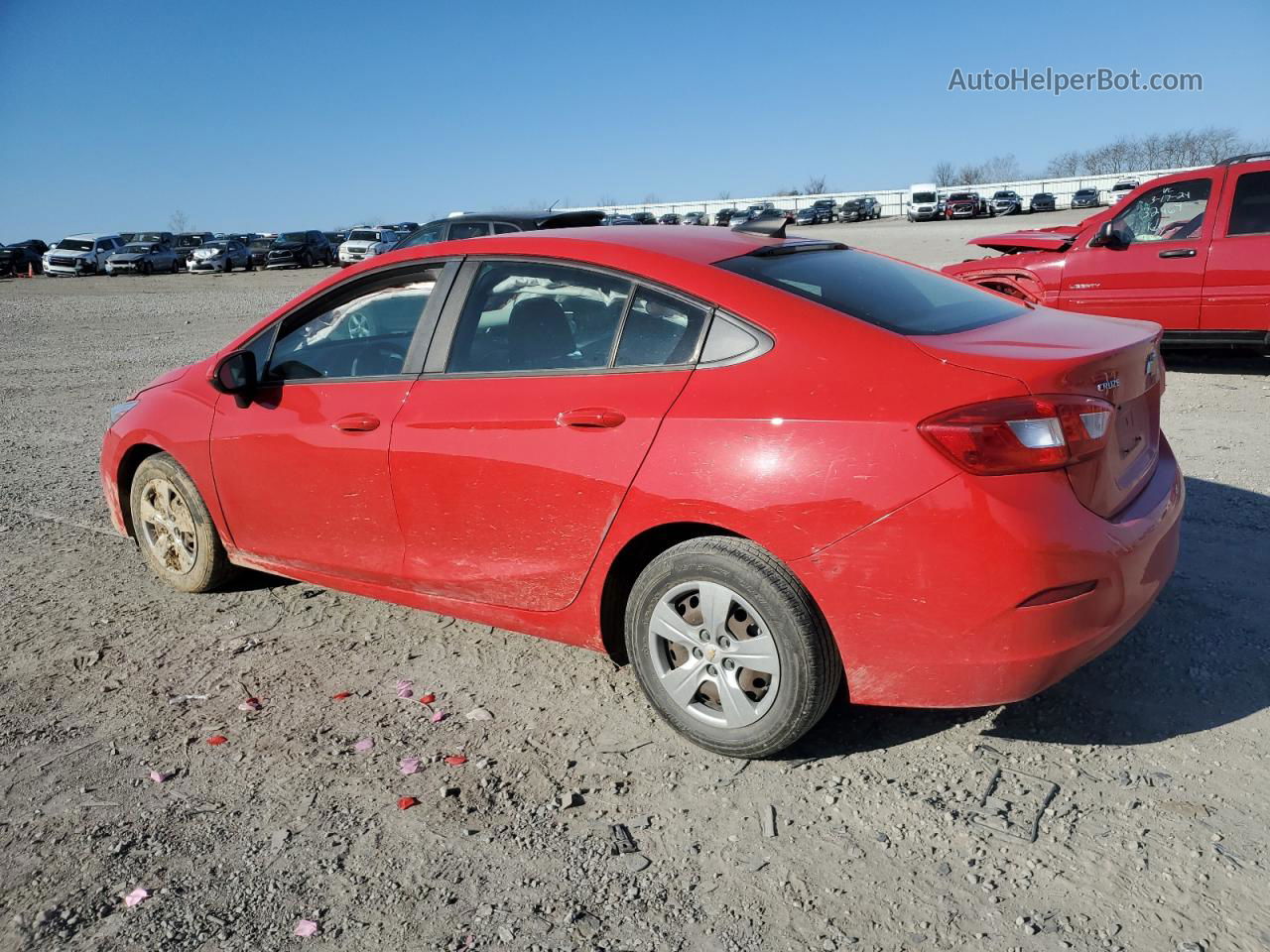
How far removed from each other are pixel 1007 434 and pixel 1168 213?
7982 mm

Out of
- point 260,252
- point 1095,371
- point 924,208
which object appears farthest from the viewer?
point 924,208

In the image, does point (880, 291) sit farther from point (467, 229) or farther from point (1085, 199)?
point (1085, 199)

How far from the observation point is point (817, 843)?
9.47 ft

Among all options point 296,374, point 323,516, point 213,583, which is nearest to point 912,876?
point 323,516

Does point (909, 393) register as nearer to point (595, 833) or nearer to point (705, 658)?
point (705, 658)

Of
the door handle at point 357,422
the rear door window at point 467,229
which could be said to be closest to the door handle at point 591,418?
the door handle at point 357,422

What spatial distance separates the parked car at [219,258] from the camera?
44.8 meters

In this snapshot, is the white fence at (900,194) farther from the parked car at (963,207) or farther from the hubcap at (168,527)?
the hubcap at (168,527)

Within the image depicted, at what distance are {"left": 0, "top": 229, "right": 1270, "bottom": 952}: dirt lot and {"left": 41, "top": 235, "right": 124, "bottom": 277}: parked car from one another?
4407 cm

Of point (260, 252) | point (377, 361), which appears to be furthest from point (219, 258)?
point (377, 361)

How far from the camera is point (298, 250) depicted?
1811 inches

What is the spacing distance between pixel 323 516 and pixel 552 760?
4.83ft

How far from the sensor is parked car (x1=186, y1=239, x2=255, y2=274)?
1763 inches

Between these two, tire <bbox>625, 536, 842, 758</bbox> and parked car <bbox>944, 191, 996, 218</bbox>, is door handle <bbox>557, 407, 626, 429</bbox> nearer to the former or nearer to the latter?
tire <bbox>625, 536, 842, 758</bbox>
